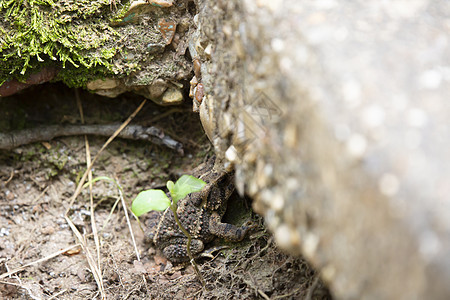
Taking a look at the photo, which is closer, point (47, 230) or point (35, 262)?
point (35, 262)

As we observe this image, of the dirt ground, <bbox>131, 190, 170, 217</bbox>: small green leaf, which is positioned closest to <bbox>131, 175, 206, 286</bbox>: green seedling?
<bbox>131, 190, 170, 217</bbox>: small green leaf

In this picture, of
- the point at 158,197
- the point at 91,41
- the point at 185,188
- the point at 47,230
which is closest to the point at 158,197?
the point at 158,197

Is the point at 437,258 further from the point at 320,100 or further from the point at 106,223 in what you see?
the point at 106,223

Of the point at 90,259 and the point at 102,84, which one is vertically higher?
the point at 102,84

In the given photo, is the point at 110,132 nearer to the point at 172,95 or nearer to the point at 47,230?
the point at 172,95

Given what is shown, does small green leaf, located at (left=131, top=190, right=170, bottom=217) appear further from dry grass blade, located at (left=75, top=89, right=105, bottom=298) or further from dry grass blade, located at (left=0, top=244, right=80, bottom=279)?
dry grass blade, located at (left=0, top=244, right=80, bottom=279)

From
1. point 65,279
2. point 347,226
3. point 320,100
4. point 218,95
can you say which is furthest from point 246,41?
point 65,279
